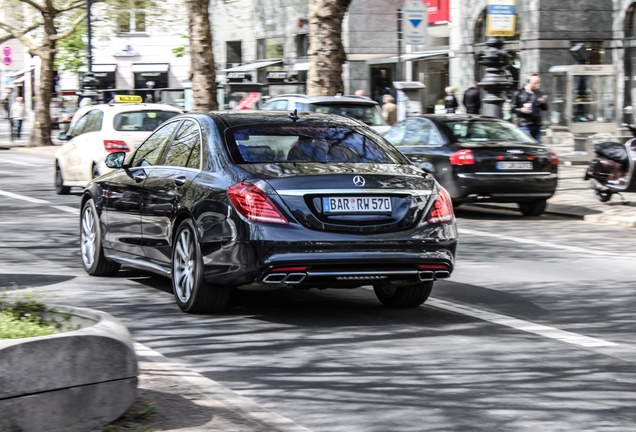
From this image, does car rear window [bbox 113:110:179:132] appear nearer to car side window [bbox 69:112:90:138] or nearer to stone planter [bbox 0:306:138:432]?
car side window [bbox 69:112:90:138]

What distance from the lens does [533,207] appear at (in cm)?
1553

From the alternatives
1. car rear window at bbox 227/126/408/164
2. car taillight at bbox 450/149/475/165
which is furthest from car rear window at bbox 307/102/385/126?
car rear window at bbox 227/126/408/164

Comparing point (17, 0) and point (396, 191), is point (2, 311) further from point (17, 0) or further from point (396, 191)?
point (17, 0)

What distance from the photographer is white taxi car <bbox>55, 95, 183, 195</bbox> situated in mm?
16906

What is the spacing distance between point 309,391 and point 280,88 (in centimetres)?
4459

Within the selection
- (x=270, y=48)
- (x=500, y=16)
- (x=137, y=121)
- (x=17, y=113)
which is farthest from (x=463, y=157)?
(x=270, y=48)

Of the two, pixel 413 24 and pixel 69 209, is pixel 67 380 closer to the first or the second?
pixel 69 209

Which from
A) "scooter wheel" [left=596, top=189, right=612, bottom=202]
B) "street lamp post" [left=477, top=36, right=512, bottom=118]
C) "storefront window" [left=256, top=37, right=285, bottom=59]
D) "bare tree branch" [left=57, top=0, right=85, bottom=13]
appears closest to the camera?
"scooter wheel" [left=596, top=189, right=612, bottom=202]

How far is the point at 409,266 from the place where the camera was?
7039 millimetres

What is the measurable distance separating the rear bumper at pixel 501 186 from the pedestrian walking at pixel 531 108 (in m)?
6.18

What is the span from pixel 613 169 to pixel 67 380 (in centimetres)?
1270

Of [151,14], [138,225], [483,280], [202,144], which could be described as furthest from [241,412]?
[151,14]

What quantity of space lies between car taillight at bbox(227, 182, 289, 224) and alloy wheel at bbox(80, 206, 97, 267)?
8.87 feet

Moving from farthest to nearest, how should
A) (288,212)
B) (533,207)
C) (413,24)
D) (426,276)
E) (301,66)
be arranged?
1. (301,66)
2. (413,24)
3. (533,207)
4. (426,276)
5. (288,212)
